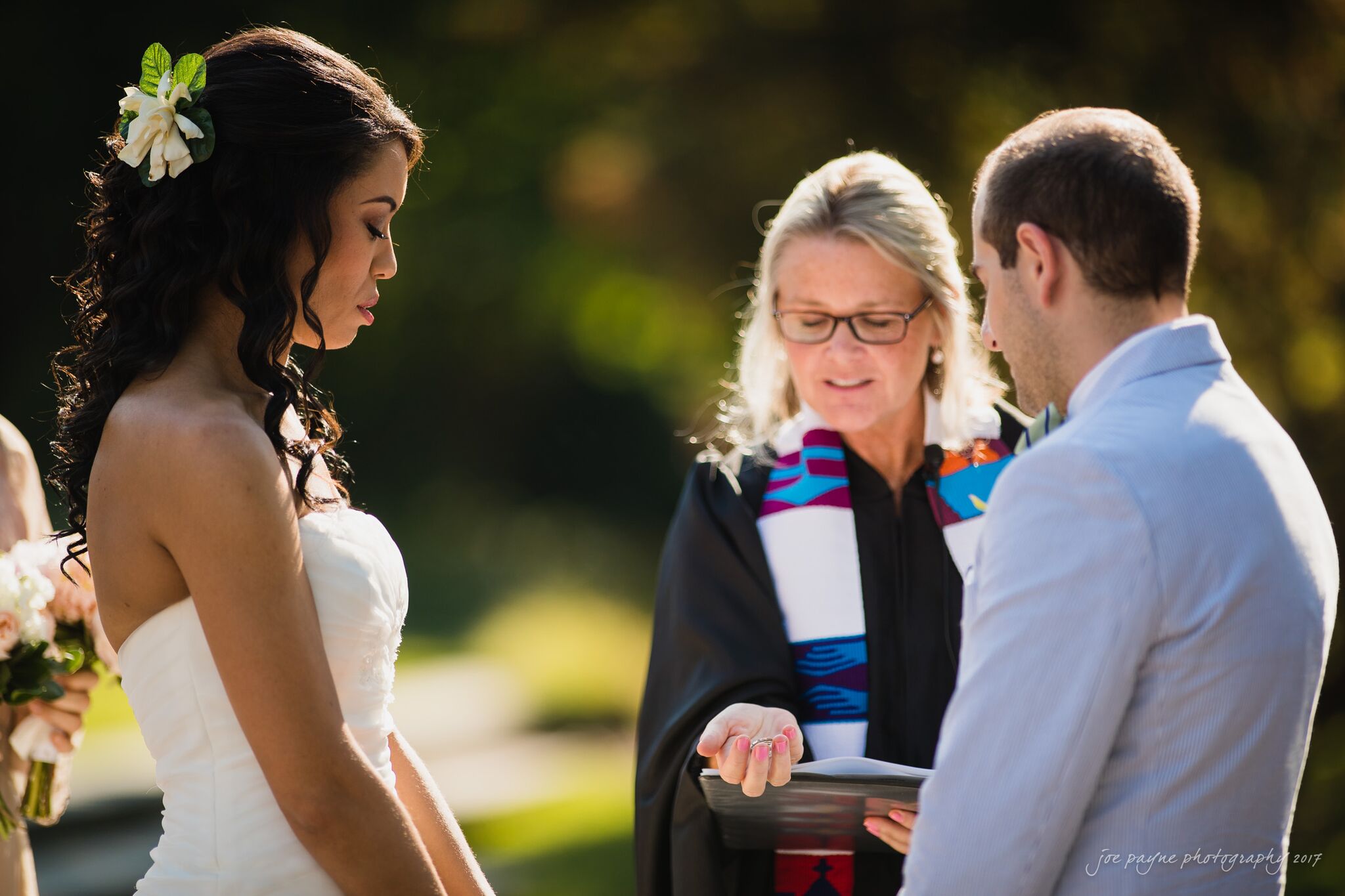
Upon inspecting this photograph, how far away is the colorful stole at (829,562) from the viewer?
2.71 meters

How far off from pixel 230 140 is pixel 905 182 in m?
1.66

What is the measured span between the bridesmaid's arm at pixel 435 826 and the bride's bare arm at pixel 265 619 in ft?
1.09

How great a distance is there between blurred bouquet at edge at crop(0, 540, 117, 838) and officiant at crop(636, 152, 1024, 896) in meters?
1.29

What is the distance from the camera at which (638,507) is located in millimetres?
19422

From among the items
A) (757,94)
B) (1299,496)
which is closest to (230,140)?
(1299,496)

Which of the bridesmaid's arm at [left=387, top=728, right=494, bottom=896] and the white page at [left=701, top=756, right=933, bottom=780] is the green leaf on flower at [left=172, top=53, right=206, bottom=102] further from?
the white page at [left=701, top=756, right=933, bottom=780]

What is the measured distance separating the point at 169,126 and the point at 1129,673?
66.8 inches

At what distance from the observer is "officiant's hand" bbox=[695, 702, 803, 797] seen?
7.54 feet

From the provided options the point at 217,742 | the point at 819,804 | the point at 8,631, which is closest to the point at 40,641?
the point at 8,631

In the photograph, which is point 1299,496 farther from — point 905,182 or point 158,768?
point 158,768

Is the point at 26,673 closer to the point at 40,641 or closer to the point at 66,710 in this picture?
the point at 40,641

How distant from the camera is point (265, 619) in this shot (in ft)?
6.13

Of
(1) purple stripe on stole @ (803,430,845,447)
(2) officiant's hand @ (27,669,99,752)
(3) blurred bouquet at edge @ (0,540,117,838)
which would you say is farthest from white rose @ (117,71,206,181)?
(1) purple stripe on stole @ (803,430,845,447)

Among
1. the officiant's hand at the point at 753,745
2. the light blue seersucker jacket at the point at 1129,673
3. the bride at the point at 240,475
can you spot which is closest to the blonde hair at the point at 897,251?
the officiant's hand at the point at 753,745
